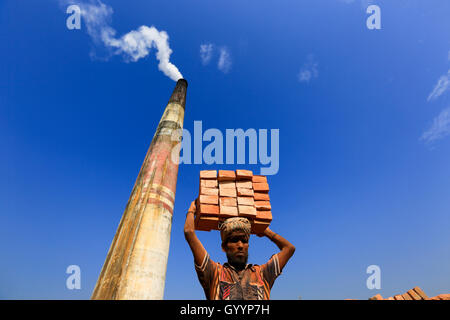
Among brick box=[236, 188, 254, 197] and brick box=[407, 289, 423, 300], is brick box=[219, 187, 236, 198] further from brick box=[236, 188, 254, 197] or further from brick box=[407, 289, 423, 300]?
brick box=[407, 289, 423, 300]

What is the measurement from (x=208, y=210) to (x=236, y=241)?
0.57 meters

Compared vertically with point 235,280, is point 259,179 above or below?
above

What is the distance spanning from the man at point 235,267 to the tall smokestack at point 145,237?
7.23ft

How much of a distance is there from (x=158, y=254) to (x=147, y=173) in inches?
80.4

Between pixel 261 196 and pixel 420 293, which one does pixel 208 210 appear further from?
pixel 420 293

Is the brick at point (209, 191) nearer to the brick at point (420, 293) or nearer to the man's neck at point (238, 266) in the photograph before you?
the man's neck at point (238, 266)

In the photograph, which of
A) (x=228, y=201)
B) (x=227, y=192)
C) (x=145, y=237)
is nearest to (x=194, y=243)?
(x=228, y=201)

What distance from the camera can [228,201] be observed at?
3354 mm

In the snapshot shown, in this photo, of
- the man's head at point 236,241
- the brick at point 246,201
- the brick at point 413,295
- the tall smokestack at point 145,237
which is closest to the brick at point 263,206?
the brick at point 246,201

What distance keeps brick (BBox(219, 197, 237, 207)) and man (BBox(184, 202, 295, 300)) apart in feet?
0.84
